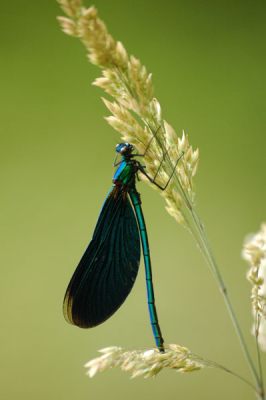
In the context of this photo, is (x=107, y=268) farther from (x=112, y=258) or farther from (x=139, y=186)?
(x=139, y=186)

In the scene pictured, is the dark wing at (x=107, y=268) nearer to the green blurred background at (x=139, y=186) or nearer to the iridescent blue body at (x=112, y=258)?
the iridescent blue body at (x=112, y=258)

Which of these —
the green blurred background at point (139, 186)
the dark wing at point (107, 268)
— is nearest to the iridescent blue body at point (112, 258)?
the dark wing at point (107, 268)

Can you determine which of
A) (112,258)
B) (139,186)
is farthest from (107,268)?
(139,186)

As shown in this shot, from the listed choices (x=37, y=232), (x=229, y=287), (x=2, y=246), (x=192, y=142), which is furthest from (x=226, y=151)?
(x=2, y=246)

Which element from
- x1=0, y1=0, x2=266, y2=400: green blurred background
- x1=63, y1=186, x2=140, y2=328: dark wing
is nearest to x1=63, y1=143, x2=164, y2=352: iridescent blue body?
x1=63, y1=186, x2=140, y2=328: dark wing

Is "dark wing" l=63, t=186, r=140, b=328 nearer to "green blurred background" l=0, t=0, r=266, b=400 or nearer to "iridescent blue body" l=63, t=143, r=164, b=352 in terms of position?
"iridescent blue body" l=63, t=143, r=164, b=352

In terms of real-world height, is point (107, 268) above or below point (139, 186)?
below
